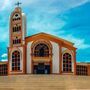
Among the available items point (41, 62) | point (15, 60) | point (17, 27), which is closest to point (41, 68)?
point (41, 62)

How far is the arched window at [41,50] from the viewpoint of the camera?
7062 centimetres

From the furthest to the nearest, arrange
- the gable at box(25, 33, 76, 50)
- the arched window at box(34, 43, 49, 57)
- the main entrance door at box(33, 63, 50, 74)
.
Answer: the gable at box(25, 33, 76, 50)
the arched window at box(34, 43, 49, 57)
the main entrance door at box(33, 63, 50, 74)

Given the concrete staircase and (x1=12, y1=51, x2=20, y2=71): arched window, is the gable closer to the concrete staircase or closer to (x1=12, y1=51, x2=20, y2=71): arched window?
(x1=12, y1=51, x2=20, y2=71): arched window

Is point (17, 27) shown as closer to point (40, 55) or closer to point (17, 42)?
point (17, 42)

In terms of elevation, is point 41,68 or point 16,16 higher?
point 16,16

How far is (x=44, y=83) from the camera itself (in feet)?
180

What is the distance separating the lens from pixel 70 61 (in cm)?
7075

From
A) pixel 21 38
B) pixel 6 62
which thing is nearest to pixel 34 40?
pixel 21 38

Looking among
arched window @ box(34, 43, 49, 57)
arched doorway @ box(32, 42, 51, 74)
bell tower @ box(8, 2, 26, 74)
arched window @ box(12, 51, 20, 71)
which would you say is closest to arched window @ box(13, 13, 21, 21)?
bell tower @ box(8, 2, 26, 74)

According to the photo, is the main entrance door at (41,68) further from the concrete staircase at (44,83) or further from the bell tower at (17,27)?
the concrete staircase at (44,83)

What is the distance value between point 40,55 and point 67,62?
17.4ft

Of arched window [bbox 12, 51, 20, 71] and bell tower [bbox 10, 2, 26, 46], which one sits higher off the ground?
bell tower [bbox 10, 2, 26, 46]

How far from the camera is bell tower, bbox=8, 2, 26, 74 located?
70.7 metres

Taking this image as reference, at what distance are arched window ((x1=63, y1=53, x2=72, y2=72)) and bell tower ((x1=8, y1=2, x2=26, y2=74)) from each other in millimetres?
7615
